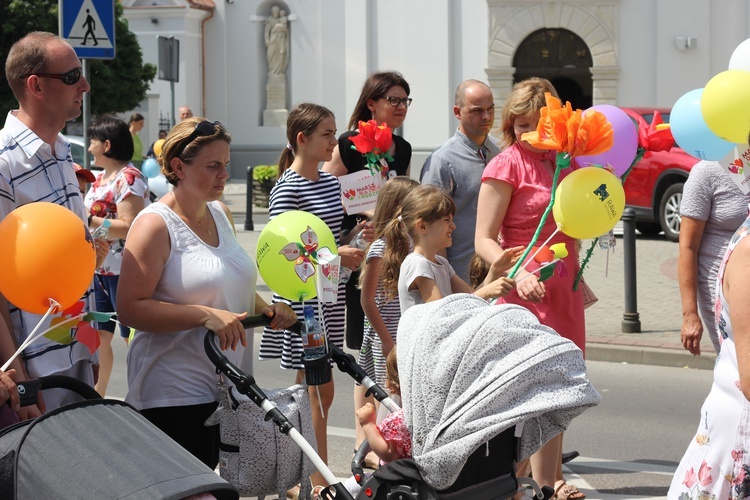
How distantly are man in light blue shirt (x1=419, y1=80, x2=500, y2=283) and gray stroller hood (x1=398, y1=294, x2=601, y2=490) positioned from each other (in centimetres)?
240

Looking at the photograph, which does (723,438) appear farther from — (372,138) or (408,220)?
(372,138)

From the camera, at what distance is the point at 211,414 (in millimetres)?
4141

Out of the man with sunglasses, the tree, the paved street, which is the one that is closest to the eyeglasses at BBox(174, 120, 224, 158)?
the man with sunglasses

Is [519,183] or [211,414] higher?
[519,183]

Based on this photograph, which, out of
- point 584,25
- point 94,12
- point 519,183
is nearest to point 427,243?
point 519,183

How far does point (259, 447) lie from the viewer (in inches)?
151

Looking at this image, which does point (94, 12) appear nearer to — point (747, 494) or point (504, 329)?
point (504, 329)

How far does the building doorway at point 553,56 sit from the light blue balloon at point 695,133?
23552 millimetres

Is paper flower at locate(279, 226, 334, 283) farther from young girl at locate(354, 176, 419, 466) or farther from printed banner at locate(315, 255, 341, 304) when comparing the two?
young girl at locate(354, 176, 419, 466)

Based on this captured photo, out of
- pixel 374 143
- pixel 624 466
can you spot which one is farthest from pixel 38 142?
pixel 624 466

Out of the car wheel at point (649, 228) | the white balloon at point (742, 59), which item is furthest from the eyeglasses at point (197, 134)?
the car wheel at point (649, 228)

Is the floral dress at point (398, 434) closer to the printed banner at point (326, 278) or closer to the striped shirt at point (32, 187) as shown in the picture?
the printed banner at point (326, 278)

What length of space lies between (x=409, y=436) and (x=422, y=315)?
47cm

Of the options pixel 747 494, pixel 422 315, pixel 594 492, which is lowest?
pixel 594 492
